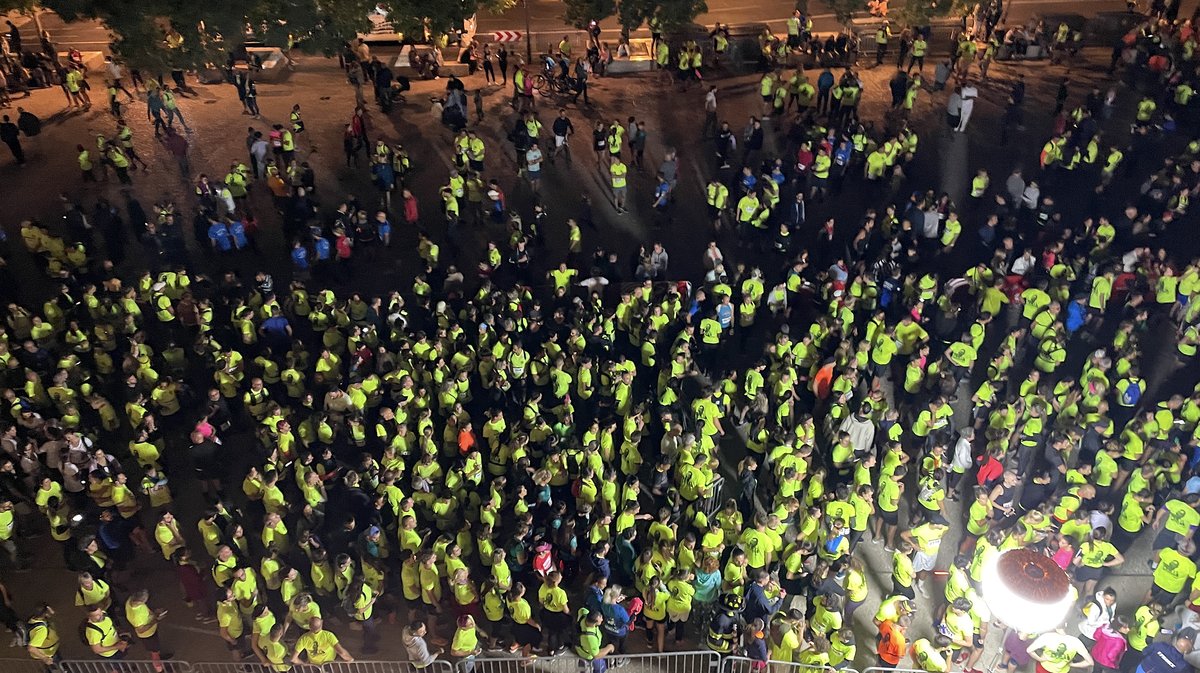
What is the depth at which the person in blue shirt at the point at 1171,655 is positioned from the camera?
9.70m

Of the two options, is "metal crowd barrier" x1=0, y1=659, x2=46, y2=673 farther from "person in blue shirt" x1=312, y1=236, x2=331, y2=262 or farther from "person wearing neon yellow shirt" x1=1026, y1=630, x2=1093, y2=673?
"person wearing neon yellow shirt" x1=1026, y1=630, x2=1093, y2=673

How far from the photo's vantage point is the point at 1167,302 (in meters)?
15.6

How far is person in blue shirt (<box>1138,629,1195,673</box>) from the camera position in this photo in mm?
9703

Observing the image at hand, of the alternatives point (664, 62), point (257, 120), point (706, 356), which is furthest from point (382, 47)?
point (706, 356)

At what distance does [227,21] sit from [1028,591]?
16.0 metres

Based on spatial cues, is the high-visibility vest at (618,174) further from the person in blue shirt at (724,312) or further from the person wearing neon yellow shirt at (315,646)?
the person wearing neon yellow shirt at (315,646)

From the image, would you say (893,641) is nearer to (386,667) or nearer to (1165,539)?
(1165,539)

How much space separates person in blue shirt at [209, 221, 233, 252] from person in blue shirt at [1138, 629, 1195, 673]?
16578 millimetres

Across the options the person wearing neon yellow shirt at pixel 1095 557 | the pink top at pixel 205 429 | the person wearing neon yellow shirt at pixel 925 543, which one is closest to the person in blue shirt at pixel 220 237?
the pink top at pixel 205 429

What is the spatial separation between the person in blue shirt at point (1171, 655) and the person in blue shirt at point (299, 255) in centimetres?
1472

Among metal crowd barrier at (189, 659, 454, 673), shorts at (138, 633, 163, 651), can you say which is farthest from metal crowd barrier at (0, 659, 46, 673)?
metal crowd barrier at (189, 659, 454, 673)

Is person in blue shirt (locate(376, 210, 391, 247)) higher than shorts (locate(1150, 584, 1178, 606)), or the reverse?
person in blue shirt (locate(376, 210, 391, 247))

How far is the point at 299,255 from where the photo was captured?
17.4 meters

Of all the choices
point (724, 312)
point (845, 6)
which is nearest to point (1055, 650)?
point (724, 312)
